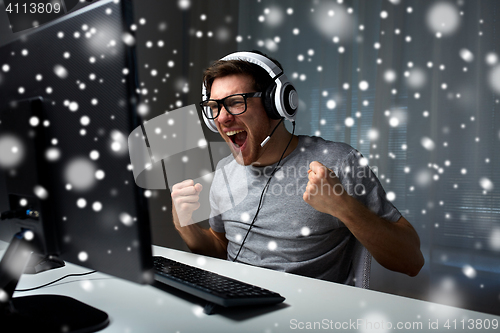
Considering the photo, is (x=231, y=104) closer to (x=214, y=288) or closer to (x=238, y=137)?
(x=238, y=137)

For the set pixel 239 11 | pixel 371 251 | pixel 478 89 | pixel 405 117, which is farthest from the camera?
pixel 239 11

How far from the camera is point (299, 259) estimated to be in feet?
3.28

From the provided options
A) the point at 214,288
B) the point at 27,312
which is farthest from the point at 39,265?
the point at 214,288

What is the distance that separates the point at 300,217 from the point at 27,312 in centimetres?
74

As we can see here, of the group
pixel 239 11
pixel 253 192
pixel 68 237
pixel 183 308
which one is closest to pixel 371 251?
pixel 253 192

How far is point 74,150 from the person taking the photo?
432 mm

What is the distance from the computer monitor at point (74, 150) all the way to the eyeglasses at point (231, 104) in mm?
711

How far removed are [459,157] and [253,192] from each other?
126 cm

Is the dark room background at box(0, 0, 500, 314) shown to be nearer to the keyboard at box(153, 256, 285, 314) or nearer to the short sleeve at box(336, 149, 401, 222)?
the short sleeve at box(336, 149, 401, 222)

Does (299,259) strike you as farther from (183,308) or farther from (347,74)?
(347,74)

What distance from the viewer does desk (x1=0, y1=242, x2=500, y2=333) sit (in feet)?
1.60

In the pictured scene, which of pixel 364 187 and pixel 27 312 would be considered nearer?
pixel 27 312

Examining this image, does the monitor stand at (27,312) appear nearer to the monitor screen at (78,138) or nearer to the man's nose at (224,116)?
the monitor screen at (78,138)

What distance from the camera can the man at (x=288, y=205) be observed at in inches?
34.3
